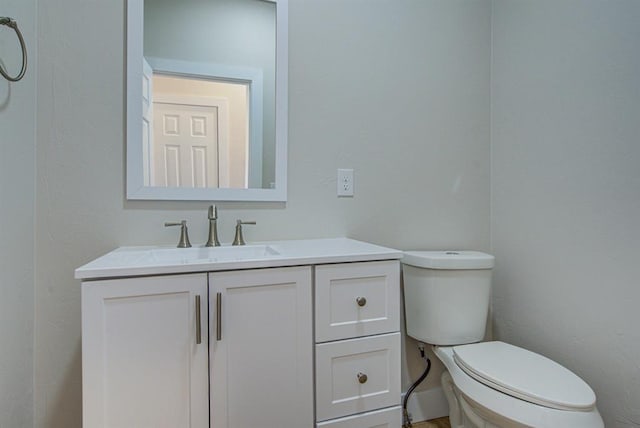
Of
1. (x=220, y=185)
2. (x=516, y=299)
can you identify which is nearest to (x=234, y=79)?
(x=220, y=185)

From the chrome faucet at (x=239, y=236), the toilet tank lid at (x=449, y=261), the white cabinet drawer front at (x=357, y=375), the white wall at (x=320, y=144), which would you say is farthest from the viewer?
the toilet tank lid at (x=449, y=261)

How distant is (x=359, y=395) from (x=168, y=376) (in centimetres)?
58

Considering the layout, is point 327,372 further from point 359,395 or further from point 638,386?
point 638,386

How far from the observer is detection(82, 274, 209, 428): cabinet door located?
0.81 metres

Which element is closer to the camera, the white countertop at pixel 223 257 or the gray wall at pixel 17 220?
the white countertop at pixel 223 257

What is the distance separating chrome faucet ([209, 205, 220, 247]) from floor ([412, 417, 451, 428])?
4.10 ft

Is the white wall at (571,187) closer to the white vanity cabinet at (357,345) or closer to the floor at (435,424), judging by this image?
the floor at (435,424)

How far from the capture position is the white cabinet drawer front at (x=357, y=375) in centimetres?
102

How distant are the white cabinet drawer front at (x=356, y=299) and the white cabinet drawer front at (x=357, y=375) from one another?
0.04 meters

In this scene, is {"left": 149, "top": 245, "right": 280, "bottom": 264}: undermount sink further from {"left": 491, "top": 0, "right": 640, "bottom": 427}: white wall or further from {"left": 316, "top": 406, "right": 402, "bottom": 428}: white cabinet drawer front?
{"left": 491, "top": 0, "right": 640, "bottom": 427}: white wall

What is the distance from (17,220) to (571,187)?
202 centimetres

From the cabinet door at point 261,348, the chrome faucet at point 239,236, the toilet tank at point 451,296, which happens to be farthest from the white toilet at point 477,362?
the chrome faucet at point 239,236

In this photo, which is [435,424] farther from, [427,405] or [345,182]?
[345,182]

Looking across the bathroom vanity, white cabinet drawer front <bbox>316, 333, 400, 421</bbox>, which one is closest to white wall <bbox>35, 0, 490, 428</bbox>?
the bathroom vanity
